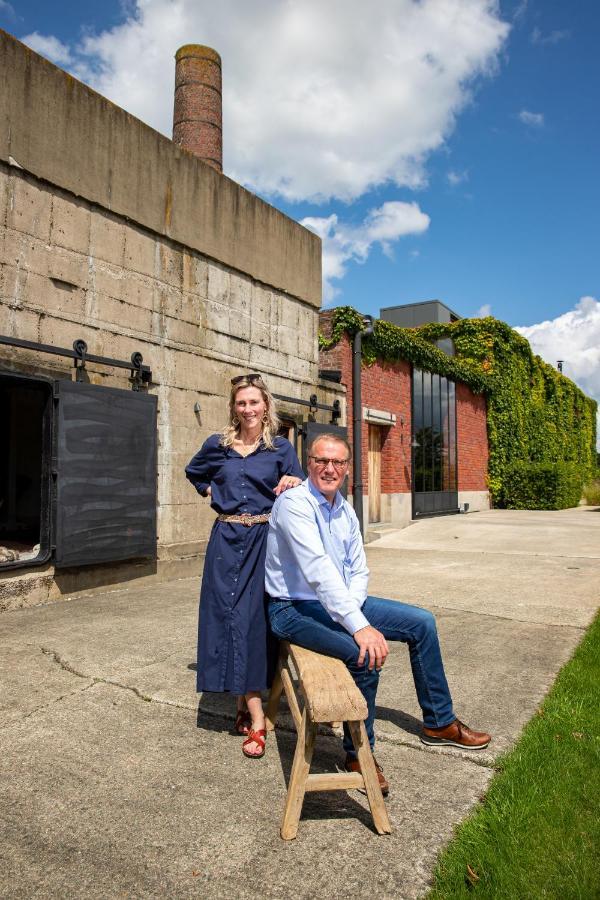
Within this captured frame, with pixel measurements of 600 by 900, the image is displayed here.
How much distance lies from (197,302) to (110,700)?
587cm

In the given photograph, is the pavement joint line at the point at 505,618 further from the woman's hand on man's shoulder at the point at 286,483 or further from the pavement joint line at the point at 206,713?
the woman's hand on man's shoulder at the point at 286,483

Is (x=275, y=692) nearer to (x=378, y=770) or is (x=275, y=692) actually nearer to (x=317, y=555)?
(x=378, y=770)

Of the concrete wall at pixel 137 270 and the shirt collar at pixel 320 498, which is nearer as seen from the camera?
the shirt collar at pixel 320 498

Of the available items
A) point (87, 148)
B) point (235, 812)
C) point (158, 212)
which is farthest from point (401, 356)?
point (235, 812)

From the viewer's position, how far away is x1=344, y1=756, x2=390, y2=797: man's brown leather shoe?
2543mm

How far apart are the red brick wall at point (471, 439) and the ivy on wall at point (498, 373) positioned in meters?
0.33

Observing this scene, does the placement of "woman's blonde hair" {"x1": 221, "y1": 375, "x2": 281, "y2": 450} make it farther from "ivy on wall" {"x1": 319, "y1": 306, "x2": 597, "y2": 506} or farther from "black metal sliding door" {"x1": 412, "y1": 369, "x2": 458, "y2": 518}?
"black metal sliding door" {"x1": 412, "y1": 369, "x2": 458, "y2": 518}

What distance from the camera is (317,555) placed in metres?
2.74

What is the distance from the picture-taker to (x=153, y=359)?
771 cm

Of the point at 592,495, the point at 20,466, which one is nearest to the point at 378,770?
the point at 20,466

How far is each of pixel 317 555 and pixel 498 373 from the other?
19473 mm

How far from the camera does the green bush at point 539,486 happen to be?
19703mm

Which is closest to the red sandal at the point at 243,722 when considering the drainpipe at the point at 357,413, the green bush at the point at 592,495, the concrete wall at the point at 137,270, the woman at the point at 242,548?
the woman at the point at 242,548

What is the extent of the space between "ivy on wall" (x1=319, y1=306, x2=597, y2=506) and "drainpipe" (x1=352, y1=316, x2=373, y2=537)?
0.22 metres
